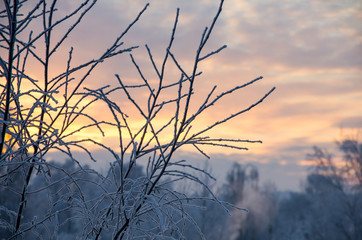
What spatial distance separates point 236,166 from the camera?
152 feet

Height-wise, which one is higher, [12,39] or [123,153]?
[12,39]

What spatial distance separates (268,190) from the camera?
2130 inches

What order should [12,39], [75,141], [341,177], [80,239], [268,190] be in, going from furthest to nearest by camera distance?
[268,190]
[341,177]
[75,141]
[80,239]
[12,39]

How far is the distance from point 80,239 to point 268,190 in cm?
5502

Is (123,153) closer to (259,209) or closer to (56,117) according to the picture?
(56,117)

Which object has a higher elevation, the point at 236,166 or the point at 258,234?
the point at 236,166

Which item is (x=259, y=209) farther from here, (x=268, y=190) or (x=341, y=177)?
(x=341, y=177)

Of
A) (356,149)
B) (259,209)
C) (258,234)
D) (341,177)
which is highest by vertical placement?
(356,149)

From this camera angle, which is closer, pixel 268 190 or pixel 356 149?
pixel 356 149

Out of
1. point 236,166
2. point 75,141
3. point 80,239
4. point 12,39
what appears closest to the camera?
point 12,39

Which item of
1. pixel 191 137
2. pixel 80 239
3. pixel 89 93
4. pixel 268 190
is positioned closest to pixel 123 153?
pixel 191 137

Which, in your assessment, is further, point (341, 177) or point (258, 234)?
point (258, 234)

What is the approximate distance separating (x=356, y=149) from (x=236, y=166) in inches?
923

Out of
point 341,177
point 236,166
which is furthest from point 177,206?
point 236,166
